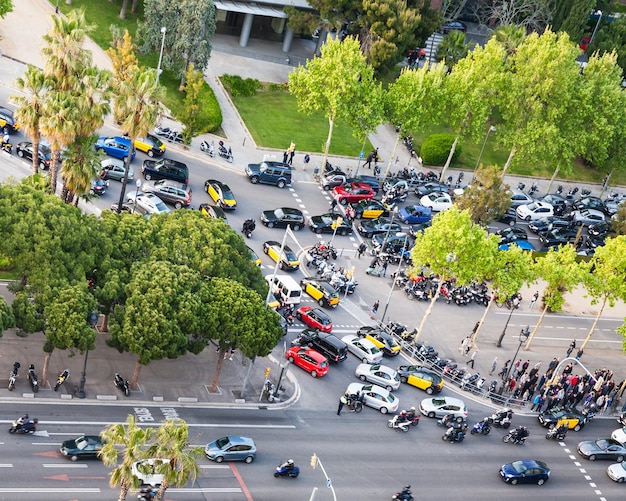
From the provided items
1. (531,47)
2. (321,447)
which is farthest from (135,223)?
(531,47)

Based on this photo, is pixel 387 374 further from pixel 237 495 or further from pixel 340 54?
pixel 340 54

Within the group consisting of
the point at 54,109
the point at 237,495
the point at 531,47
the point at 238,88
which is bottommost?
the point at 237,495

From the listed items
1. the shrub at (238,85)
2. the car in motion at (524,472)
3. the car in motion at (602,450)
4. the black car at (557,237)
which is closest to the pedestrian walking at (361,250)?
the black car at (557,237)

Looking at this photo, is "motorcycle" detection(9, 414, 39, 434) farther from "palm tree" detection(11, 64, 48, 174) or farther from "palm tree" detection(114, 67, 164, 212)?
"palm tree" detection(114, 67, 164, 212)

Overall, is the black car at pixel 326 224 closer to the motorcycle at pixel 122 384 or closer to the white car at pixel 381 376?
the white car at pixel 381 376

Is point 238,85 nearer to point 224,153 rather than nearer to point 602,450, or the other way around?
point 224,153
